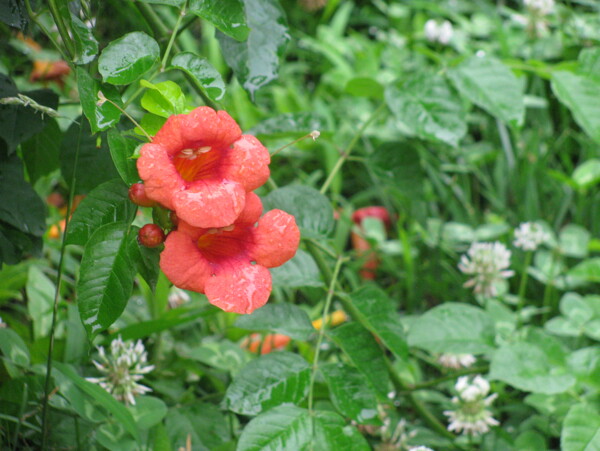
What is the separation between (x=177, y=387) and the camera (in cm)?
118

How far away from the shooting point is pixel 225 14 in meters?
0.72

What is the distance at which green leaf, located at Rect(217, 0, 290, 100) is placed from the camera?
2.86 ft

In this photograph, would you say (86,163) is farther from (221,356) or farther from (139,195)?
(221,356)

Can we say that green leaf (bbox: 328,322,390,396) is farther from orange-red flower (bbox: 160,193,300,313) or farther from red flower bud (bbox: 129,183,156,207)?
red flower bud (bbox: 129,183,156,207)

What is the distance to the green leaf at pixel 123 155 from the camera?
602 mm

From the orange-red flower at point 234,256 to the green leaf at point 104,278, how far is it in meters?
0.05

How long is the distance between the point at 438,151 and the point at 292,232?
4.98 ft

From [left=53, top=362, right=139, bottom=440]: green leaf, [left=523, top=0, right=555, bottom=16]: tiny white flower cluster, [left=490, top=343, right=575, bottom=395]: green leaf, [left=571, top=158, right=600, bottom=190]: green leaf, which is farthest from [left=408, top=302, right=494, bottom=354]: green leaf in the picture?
[left=523, top=0, right=555, bottom=16]: tiny white flower cluster

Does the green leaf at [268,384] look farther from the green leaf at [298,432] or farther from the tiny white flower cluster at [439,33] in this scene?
the tiny white flower cluster at [439,33]

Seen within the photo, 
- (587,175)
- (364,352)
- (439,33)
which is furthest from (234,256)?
(439,33)

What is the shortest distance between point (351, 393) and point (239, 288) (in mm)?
327

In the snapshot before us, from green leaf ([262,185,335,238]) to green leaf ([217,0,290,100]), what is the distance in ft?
0.57

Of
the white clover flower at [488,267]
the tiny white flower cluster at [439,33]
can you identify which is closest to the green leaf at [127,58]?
the white clover flower at [488,267]

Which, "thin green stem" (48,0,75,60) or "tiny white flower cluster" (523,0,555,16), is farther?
"tiny white flower cluster" (523,0,555,16)
